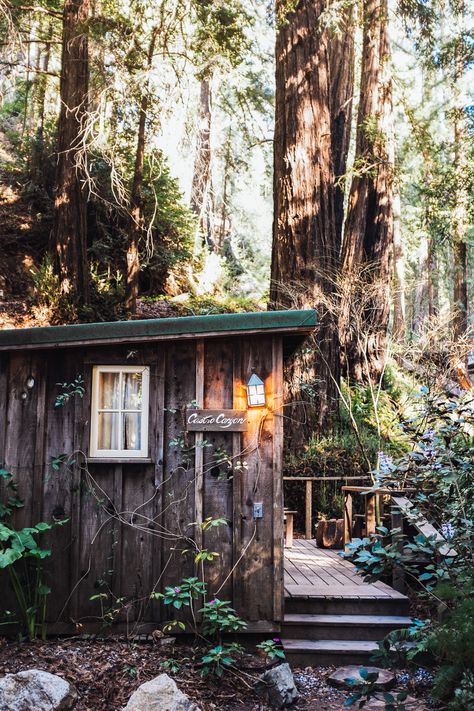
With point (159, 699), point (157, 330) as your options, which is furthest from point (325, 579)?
point (157, 330)

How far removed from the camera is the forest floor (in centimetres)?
459

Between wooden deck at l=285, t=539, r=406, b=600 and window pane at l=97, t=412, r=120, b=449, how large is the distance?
6.84 feet

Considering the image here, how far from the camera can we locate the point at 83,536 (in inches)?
219

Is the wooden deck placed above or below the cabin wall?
below

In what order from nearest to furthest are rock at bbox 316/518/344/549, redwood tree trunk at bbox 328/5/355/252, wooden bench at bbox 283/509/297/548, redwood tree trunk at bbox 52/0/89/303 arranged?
1. wooden bench at bbox 283/509/297/548
2. rock at bbox 316/518/344/549
3. redwood tree trunk at bbox 52/0/89/303
4. redwood tree trunk at bbox 328/5/355/252

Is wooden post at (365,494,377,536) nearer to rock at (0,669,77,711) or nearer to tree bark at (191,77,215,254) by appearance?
rock at (0,669,77,711)

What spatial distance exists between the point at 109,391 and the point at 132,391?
203 millimetres

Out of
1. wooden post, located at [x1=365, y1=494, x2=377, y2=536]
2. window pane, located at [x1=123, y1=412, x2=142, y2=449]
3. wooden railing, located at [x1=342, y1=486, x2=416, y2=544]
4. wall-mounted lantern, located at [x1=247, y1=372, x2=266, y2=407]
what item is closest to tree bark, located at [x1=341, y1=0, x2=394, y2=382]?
wooden railing, located at [x1=342, y1=486, x2=416, y2=544]

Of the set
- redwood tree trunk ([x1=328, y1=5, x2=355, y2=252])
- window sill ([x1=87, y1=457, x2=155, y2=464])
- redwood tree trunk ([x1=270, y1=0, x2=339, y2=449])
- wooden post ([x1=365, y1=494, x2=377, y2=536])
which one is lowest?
wooden post ([x1=365, y1=494, x2=377, y2=536])

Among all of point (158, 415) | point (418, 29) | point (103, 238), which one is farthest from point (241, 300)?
point (158, 415)

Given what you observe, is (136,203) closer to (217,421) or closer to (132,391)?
(132,391)

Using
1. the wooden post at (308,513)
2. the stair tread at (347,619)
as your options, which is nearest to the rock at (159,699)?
the stair tread at (347,619)

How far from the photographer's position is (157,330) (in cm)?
549

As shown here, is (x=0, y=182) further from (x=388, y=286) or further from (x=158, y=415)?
(x=158, y=415)
